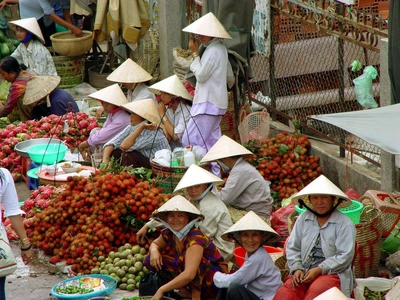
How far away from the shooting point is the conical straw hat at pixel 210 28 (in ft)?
26.2

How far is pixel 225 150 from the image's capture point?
6.92 metres

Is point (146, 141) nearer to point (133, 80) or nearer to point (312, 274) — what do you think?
point (133, 80)

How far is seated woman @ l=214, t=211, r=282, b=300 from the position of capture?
5.33 meters

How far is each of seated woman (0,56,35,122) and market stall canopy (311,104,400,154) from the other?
5.32 meters

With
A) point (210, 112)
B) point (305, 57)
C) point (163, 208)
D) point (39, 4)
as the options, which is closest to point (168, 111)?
A: point (210, 112)

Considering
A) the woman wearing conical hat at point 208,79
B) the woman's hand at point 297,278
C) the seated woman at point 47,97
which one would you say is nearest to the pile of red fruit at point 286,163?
the woman wearing conical hat at point 208,79

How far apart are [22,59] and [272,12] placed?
3547mm

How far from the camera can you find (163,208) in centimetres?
579

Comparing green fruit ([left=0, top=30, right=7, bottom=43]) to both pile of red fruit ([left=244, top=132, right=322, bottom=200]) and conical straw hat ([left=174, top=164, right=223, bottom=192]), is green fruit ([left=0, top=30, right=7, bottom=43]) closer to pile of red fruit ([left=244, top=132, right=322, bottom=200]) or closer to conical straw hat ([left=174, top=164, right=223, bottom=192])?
pile of red fruit ([left=244, top=132, right=322, bottom=200])

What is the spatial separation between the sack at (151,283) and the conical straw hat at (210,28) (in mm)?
2965

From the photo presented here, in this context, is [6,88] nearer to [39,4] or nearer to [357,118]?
[39,4]

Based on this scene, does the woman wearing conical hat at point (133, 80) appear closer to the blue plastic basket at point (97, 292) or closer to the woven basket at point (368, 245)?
the blue plastic basket at point (97, 292)

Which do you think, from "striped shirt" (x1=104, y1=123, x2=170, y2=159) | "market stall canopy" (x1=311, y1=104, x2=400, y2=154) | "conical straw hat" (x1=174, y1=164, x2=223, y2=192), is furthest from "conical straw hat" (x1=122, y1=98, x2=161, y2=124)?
Answer: "market stall canopy" (x1=311, y1=104, x2=400, y2=154)

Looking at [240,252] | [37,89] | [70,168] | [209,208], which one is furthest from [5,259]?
[37,89]
